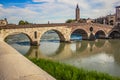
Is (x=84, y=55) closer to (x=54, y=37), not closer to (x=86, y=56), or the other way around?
(x=86, y=56)

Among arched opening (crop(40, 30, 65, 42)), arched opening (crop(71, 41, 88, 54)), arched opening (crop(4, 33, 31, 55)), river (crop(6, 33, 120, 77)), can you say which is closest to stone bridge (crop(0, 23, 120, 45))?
arched opening (crop(40, 30, 65, 42))

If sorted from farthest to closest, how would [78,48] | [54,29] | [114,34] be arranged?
[114,34] → [54,29] → [78,48]

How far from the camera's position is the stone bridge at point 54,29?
20.7 meters

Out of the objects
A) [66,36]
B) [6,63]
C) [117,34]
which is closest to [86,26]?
[66,36]

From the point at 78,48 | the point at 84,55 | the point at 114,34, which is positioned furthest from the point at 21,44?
the point at 114,34

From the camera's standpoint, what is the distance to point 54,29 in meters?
24.6

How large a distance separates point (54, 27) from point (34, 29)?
3.02 m

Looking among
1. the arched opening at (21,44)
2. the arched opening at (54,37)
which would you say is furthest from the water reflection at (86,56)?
the arched opening at (54,37)

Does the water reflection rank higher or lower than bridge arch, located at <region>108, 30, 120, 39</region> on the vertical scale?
lower

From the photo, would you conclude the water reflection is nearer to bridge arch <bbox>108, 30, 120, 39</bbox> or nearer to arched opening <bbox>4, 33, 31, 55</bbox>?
arched opening <bbox>4, 33, 31, 55</bbox>

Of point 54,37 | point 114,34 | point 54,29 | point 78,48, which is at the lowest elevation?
point 78,48

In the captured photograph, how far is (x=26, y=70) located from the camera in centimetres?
198

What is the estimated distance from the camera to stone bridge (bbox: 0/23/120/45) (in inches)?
814

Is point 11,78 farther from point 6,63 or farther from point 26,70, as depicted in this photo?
point 6,63
